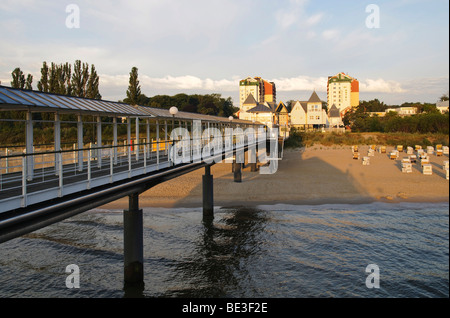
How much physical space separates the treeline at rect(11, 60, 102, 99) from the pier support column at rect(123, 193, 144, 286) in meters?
40.0

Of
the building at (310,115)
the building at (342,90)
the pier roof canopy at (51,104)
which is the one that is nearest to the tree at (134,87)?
the pier roof canopy at (51,104)

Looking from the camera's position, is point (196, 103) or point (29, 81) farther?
point (196, 103)

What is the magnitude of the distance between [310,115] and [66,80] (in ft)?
177

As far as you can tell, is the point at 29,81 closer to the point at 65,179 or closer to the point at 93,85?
the point at 93,85

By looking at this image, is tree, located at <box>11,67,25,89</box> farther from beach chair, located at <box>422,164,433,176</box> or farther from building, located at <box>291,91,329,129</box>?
building, located at <box>291,91,329,129</box>

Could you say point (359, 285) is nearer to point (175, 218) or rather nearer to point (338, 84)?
point (175, 218)

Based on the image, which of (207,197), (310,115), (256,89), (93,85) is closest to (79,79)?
(93,85)

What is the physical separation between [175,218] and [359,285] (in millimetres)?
10348

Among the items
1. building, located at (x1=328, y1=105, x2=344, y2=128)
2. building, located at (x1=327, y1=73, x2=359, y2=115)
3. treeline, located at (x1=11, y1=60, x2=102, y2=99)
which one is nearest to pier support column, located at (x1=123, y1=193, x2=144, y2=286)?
treeline, located at (x1=11, y1=60, x2=102, y2=99)

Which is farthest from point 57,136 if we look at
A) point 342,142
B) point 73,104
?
point 342,142

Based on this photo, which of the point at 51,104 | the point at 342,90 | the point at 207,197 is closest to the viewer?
the point at 51,104

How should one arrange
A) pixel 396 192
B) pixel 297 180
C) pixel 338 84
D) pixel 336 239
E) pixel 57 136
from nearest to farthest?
pixel 57 136 < pixel 336 239 < pixel 396 192 < pixel 297 180 < pixel 338 84

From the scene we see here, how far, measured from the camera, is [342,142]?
2194 inches

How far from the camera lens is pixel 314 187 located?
80.4 ft
